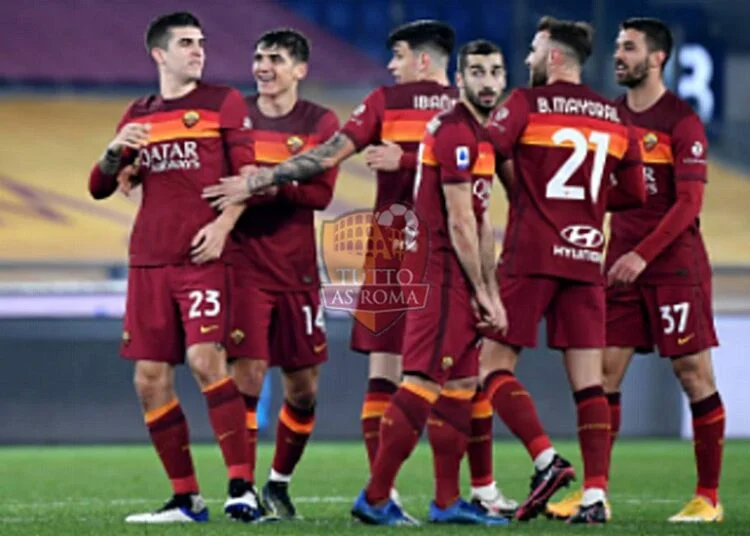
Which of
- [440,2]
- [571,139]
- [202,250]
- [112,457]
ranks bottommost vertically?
[112,457]

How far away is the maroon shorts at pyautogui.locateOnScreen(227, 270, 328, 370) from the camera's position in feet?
25.3

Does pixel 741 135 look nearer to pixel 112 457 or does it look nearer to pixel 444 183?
pixel 112 457

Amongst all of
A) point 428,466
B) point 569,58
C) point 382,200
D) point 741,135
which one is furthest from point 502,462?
point 741,135

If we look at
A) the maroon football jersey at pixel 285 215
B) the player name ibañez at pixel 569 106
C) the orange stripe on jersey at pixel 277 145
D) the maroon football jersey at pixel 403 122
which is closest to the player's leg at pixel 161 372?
the maroon football jersey at pixel 285 215

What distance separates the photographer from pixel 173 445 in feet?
23.2

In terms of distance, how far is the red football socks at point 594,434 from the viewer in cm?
704

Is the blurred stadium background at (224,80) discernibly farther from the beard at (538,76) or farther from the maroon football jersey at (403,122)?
the beard at (538,76)

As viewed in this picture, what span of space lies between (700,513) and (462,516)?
1.18 m

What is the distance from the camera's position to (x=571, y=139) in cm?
712

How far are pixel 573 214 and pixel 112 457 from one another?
18.9 ft

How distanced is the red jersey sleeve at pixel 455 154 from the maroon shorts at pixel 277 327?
132 centimetres

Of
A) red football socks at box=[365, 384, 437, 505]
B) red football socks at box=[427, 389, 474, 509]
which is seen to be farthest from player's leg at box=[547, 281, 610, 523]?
red football socks at box=[365, 384, 437, 505]

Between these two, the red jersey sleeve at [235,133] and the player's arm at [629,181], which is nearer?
the red jersey sleeve at [235,133]

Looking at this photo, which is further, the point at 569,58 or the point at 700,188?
the point at 700,188
